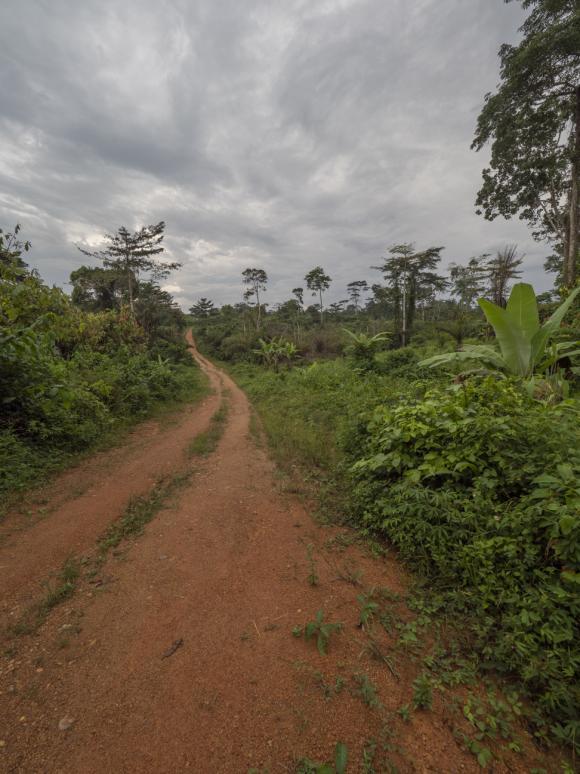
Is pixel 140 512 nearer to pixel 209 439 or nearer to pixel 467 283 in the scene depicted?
pixel 209 439

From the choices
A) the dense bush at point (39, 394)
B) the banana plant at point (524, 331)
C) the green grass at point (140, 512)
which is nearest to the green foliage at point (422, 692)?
the green grass at point (140, 512)

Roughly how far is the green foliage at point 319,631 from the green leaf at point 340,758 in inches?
19.8

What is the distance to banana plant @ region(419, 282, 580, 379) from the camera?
15.7 feet

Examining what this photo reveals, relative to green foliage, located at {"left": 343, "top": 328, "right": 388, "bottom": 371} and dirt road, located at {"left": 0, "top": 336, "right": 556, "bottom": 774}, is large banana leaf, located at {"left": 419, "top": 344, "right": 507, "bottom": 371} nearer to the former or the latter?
dirt road, located at {"left": 0, "top": 336, "right": 556, "bottom": 774}

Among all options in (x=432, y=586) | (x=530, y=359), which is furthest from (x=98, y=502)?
(x=530, y=359)

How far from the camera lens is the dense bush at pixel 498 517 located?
1.85 meters

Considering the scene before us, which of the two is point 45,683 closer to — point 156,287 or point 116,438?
Result: point 116,438

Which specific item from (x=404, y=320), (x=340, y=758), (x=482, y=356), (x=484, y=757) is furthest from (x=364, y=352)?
(x=340, y=758)

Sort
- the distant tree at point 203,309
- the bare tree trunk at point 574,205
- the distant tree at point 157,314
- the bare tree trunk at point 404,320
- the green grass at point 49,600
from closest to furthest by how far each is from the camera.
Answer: the green grass at point 49,600, the bare tree trunk at point 574,205, the distant tree at point 157,314, the bare tree trunk at point 404,320, the distant tree at point 203,309

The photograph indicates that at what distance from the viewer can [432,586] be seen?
2500mm

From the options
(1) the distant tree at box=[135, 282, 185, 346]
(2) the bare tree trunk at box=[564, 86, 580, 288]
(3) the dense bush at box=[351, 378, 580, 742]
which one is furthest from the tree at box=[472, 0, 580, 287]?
(1) the distant tree at box=[135, 282, 185, 346]

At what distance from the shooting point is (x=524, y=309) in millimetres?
4820

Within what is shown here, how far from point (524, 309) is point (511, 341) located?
52 cm

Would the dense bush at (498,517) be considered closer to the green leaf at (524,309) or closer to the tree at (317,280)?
the green leaf at (524,309)
